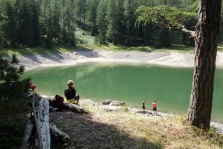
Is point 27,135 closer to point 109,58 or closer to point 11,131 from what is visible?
point 11,131

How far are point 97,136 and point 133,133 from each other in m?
1.07

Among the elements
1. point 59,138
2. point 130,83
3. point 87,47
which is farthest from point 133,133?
point 87,47

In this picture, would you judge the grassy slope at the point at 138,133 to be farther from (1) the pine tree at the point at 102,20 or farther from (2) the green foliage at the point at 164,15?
(1) the pine tree at the point at 102,20

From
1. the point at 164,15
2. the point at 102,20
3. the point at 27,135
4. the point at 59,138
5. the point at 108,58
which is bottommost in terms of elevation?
the point at 108,58

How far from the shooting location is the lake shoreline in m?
79.6

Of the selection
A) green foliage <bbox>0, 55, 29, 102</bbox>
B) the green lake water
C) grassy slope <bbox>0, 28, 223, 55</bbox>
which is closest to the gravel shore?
grassy slope <bbox>0, 28, 223, 55</bbox>

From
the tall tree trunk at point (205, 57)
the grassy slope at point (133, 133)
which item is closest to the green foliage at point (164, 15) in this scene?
the tall tree trunk at point (205, 57)

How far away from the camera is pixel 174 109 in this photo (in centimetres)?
3584

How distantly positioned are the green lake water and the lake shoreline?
4.82 meters

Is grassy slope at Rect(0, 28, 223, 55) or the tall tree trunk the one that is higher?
the tall tree trunk

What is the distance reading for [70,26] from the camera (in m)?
103

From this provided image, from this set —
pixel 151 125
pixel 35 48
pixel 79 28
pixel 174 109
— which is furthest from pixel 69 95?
pixel 79 28

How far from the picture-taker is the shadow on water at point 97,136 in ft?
27.4

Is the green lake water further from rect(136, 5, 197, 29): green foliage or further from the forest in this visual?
rect(136, 5, 197, 29): green foliage
